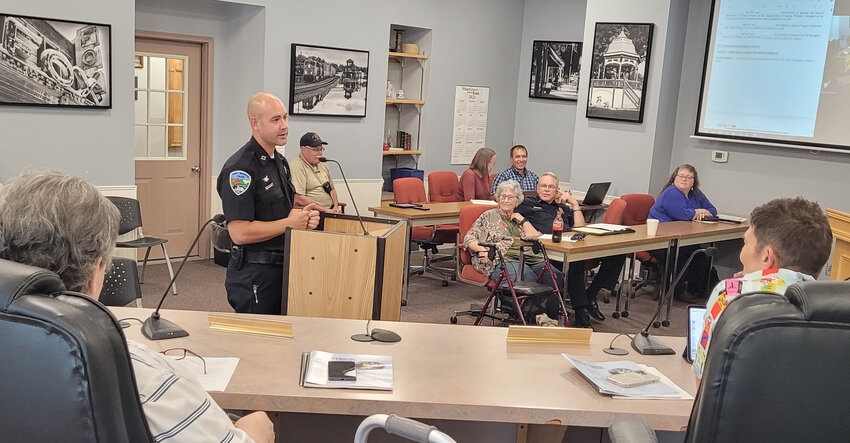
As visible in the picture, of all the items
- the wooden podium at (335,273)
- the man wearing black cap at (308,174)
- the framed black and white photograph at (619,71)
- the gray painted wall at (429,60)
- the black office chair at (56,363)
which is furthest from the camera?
the framed black and white photograph at (619,71)

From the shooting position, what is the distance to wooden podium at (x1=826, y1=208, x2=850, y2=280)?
17.6 feet

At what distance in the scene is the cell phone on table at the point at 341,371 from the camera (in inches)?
96.2

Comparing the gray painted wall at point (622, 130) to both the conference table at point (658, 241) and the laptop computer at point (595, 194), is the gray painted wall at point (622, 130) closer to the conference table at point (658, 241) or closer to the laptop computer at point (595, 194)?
the laptop computer at point (595, 194)

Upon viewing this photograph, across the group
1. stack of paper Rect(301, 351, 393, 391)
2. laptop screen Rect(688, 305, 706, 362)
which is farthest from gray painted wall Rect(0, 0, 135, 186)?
laptop screen Rect(688, 305, 706, 362)

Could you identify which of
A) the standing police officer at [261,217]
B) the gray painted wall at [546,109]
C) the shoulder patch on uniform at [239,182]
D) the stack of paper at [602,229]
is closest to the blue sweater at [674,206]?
the stack of paper at [602,229]

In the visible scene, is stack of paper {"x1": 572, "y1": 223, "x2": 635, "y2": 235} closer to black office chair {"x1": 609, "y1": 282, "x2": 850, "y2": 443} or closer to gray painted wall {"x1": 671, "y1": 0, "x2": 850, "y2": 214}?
gray painted wall {"x1": 671, "y1": 0, "x2": 850, "y2": 214}

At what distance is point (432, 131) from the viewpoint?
30.4 feet

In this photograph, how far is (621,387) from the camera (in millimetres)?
2502

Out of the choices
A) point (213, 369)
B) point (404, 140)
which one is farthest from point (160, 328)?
point (404, 140)

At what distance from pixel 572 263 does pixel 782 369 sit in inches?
196

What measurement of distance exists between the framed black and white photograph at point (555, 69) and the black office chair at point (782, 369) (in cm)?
849

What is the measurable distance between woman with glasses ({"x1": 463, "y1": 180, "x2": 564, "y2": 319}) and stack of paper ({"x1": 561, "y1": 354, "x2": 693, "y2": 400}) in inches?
114

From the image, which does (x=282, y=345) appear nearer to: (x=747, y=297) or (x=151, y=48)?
(x=747, y=297)

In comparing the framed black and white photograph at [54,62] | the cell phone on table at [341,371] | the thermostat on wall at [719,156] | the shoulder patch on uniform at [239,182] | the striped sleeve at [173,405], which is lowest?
the cell phone on table at [341,371]
